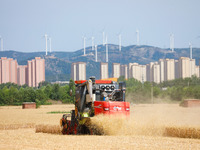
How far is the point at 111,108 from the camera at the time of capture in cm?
1544

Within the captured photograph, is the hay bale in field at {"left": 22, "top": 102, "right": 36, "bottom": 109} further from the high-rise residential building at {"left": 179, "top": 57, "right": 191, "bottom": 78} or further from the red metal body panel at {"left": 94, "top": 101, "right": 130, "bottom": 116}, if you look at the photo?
the high-rise residential building at {"left": 179, "top": 57, "right": 191, "bottom": 78}

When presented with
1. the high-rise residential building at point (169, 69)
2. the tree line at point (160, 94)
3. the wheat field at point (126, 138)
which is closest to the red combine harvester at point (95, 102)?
the wheat field at point (126, 138)

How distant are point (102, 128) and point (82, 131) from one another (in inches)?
67.1

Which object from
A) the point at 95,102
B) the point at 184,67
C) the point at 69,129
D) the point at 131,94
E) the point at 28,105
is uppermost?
the point at 184,67

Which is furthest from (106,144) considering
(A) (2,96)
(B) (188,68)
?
(B) (188,68)

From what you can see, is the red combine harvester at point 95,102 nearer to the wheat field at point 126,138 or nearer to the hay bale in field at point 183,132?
the wheat field at point 126,138

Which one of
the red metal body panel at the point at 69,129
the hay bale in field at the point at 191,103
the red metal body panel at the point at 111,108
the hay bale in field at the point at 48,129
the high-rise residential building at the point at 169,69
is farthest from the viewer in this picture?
the high-rise residential building at the point at 169,69

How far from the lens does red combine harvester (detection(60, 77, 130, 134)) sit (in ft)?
51.1

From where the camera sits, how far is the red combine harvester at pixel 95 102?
15.6 meters

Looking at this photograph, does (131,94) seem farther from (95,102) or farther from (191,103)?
(95,102)

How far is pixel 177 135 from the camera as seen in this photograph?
16.3 m

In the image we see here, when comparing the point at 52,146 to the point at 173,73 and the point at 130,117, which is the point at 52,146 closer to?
the point at 130,117

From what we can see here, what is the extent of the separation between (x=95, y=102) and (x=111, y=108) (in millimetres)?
825

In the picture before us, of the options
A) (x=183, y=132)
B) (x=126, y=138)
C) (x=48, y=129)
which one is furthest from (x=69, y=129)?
(x=183, y=132)
